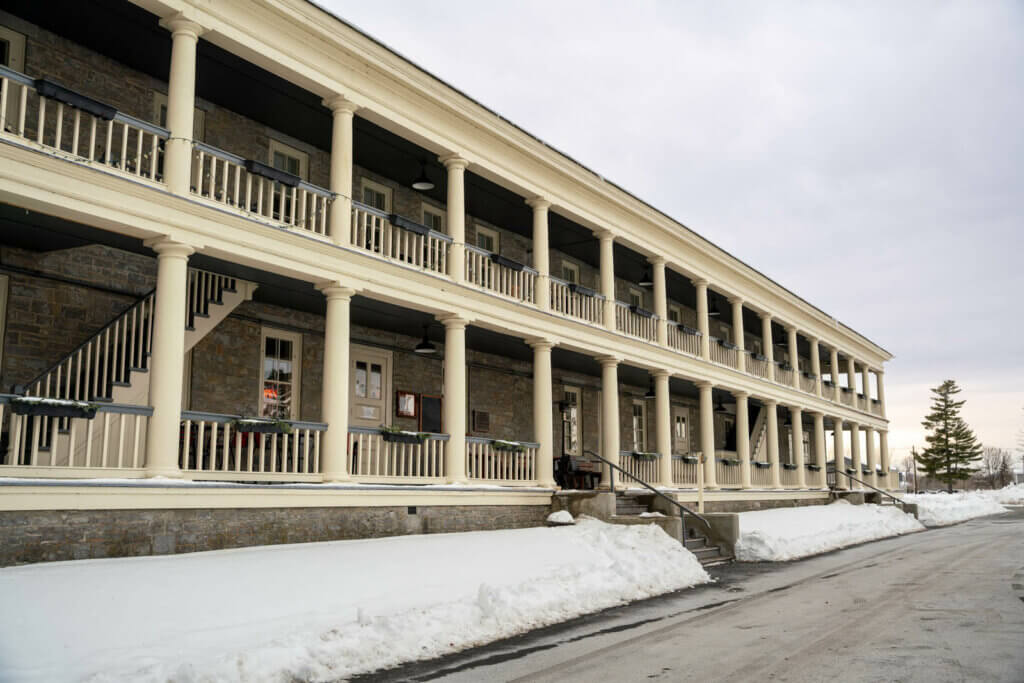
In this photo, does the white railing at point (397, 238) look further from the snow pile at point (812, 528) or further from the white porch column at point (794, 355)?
the white porch column at point (794, 355)

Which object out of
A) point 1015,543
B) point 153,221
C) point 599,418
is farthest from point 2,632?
point 1015,543

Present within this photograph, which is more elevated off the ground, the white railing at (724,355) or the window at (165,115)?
the window at (165,115)

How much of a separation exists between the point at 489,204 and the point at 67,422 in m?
10.5

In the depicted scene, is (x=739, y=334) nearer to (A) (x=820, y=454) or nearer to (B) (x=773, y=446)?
(B) (x=773, y=446)

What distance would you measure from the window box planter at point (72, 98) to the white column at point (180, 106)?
2.66ft

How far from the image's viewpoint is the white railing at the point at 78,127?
9.80 m

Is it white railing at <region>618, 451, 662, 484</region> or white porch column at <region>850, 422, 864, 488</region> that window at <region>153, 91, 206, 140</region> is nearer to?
white railing at <region>618, 451, 662, 484</region>

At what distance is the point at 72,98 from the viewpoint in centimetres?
995

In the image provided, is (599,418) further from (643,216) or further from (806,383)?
(806,383)

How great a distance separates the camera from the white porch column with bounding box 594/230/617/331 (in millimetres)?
19516

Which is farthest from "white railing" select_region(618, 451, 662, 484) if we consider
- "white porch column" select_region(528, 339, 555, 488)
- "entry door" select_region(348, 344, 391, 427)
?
"entry door" select_region(348, 344, 391, 427)

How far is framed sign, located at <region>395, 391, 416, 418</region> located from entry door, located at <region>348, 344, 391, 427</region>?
254mm

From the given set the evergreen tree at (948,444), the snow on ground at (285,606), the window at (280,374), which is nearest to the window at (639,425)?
the window at (280,374)

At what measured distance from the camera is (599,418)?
25.4 m
